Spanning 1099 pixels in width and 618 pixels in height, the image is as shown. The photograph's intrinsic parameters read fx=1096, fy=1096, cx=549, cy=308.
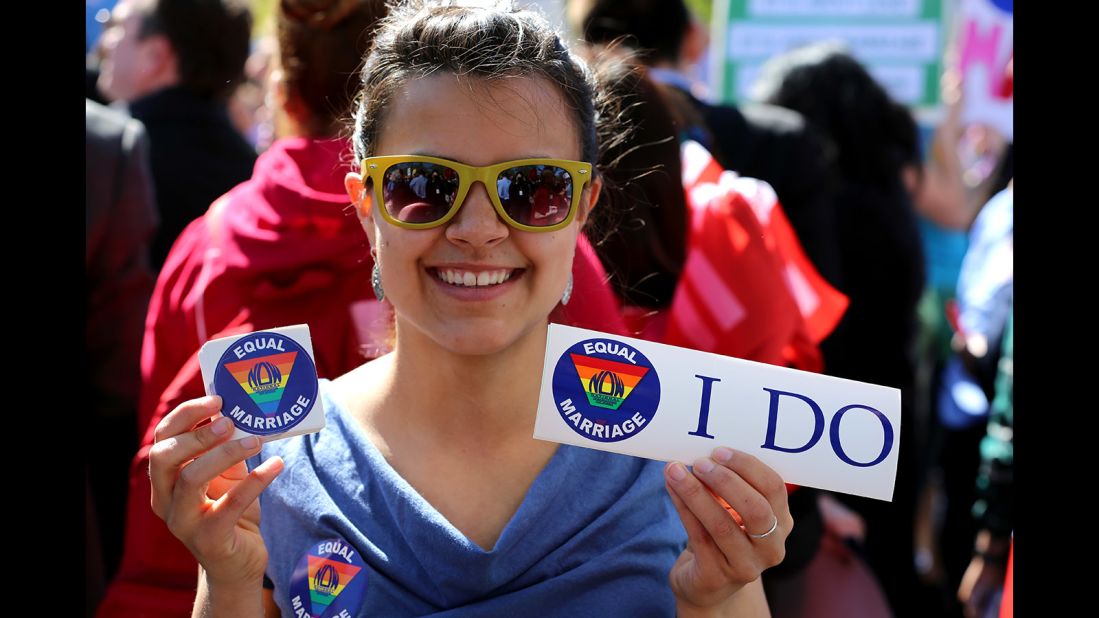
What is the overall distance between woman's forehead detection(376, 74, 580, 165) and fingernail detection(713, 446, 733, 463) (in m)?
0.56

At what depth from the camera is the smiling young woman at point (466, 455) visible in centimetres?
163

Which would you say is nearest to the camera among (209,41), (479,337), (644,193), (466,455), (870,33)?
(479,337)

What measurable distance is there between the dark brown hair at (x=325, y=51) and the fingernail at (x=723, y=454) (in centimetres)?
135

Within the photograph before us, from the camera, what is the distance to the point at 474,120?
1754 millimetres

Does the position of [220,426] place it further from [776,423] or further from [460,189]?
[776,423]

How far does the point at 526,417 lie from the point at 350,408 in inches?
12.5

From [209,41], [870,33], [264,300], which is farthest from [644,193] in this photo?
[870,33]

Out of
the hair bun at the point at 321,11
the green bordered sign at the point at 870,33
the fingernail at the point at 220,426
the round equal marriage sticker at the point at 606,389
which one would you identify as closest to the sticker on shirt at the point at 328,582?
the fingernail at the point at 220,426

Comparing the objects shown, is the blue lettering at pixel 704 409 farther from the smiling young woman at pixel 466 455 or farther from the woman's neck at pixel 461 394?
the woman's neck at pixel 461 394

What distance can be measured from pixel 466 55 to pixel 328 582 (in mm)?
892

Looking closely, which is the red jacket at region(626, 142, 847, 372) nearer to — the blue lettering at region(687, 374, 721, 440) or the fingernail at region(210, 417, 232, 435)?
the blue lettering at region(687, 374, 721, 440)

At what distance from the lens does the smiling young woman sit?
163 cm

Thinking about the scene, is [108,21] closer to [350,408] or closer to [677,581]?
[350,408]

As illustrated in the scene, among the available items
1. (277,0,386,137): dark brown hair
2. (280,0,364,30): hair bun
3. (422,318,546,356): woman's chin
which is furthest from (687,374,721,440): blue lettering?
(280,0,364,30): hair bun
